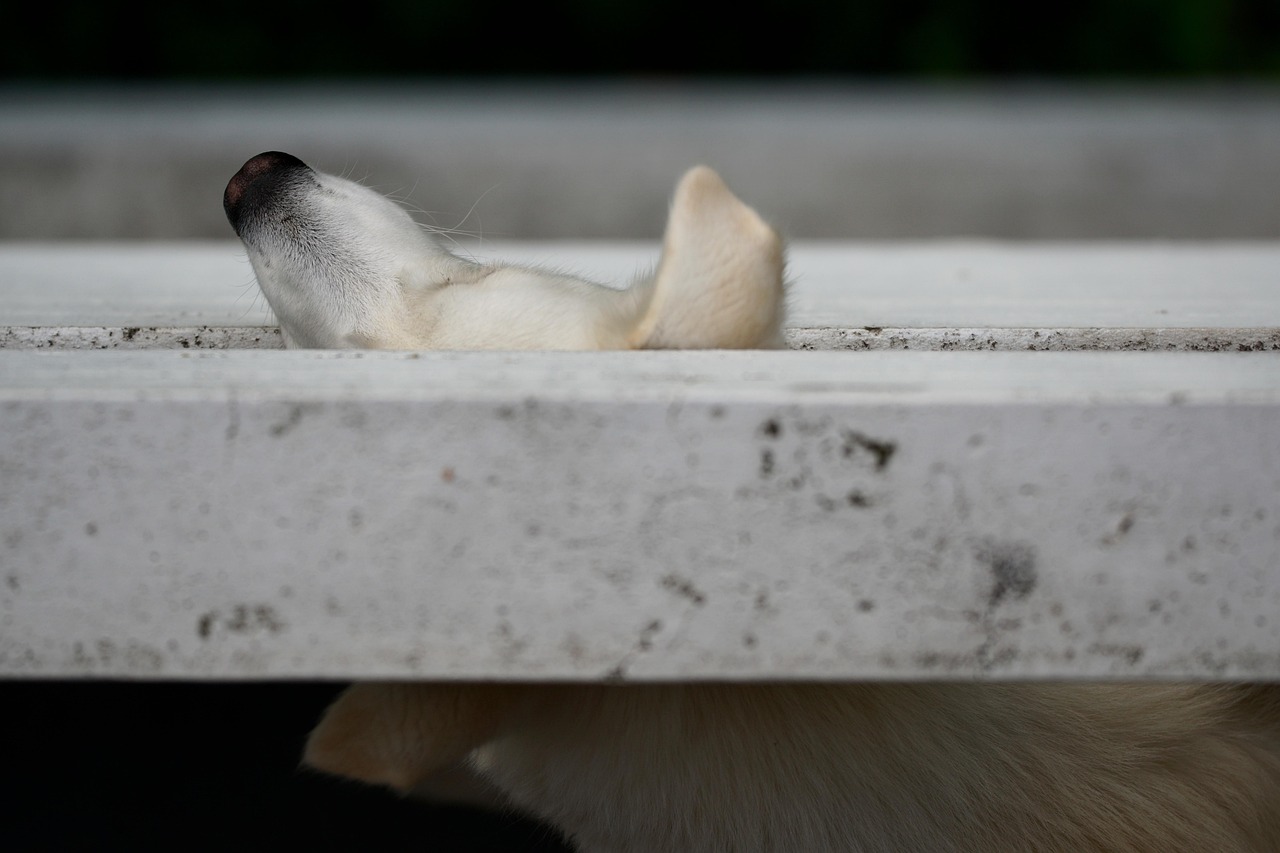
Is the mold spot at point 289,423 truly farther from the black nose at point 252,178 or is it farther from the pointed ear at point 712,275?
the black nose at point 252,178

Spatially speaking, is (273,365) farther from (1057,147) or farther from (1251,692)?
(1057,147)

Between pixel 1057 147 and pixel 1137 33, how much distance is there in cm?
364

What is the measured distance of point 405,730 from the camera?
1035 millimetres

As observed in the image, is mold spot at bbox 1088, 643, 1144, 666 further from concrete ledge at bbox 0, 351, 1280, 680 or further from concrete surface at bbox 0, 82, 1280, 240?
concrete surface at bbox 0, 82, 1280, 240

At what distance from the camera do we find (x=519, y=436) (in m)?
0.83

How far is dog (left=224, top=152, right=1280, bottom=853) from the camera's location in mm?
1060

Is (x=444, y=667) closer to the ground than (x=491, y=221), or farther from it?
farther from it

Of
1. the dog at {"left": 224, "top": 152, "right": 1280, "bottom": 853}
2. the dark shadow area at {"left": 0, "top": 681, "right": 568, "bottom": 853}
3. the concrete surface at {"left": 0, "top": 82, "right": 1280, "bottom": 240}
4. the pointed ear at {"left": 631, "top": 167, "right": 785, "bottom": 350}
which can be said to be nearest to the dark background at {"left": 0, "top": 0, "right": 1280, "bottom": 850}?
the concrete surface at {"left": 0, "top": 82, "right": 1280, "bottom": 240}

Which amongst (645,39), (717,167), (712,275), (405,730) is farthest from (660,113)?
(405,730)

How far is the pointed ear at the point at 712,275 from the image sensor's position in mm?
1042

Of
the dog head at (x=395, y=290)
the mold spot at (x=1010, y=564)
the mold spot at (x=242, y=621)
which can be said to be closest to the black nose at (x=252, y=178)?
the dog head at (x=395, y=290)

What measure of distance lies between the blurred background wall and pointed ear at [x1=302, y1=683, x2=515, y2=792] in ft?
5.86

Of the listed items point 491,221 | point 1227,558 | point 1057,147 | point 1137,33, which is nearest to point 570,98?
point 491,221

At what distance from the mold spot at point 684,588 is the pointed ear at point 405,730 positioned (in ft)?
0.90
